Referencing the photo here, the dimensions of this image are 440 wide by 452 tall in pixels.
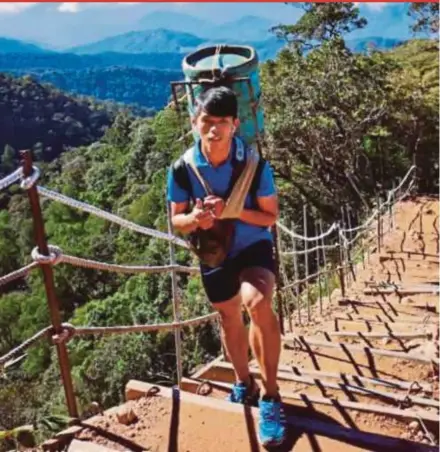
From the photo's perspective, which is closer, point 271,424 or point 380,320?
point 271,424

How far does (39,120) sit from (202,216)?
205 feet

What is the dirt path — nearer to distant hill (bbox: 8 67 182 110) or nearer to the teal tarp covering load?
the teal tarp covering load

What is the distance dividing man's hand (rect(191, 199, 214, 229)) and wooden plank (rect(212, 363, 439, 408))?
1.08 metres

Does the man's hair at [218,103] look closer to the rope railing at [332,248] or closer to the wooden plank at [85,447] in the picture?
the wooden plank at [85,447]

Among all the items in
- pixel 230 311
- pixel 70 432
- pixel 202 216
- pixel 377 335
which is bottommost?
pixel 377 335

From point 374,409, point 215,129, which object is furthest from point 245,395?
point 215,129

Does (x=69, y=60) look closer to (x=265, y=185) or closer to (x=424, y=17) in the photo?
(x=424, y=17)

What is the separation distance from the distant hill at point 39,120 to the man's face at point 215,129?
189ft

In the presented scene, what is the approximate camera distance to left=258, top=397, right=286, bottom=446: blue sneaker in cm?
231

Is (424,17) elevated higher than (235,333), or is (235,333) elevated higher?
(424,17)

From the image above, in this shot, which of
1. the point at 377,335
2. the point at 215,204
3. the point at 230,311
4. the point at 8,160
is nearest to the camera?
the point at 215,204

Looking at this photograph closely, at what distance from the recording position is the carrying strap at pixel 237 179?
2334 millimetres

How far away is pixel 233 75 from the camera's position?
9.92ft

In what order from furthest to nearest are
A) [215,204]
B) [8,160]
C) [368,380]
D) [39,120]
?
[39,120], [8,160], [368,380], [215,204]
